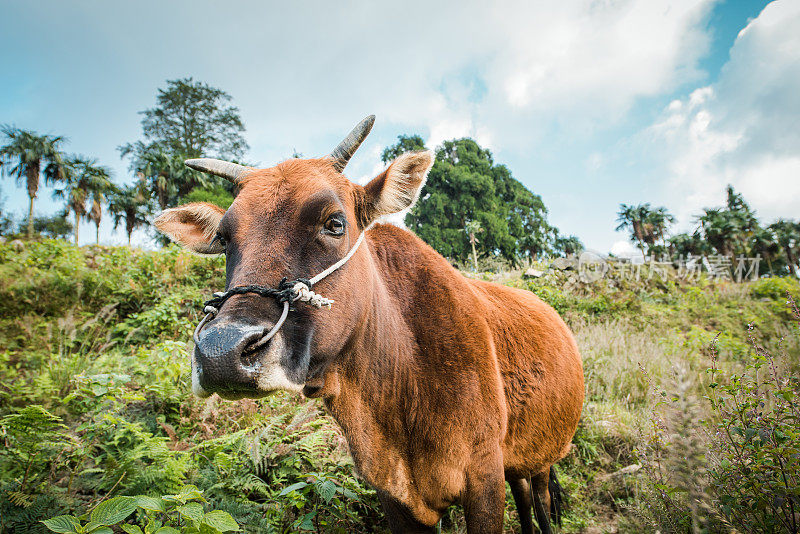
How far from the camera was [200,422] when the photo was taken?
13.2ft

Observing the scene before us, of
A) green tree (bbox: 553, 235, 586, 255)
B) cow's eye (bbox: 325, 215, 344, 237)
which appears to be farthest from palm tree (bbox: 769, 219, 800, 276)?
cow's eye (bbox: 325, 215, 344, 237)

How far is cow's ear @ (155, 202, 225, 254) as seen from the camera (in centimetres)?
256

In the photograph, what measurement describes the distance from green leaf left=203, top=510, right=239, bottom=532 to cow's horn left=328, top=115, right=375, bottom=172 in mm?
2047

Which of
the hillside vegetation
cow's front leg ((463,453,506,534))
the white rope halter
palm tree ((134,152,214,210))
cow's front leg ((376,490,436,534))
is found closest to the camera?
the white rope halter

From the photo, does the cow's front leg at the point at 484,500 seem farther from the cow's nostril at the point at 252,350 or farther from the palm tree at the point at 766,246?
the palm tree at the point at 766,246

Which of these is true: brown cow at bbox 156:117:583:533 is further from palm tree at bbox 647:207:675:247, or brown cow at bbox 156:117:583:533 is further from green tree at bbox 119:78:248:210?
palm tree at bbox 647:207:675:247

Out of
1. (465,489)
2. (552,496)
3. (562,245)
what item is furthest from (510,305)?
(562,245)

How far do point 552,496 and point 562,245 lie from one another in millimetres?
51568

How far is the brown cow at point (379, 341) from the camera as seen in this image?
5.22ft

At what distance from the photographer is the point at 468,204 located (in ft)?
113

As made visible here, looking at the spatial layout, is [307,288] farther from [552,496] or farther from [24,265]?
[24,265]

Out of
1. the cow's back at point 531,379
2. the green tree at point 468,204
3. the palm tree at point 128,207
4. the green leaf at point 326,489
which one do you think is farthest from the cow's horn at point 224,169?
the palm tree at point 128,207

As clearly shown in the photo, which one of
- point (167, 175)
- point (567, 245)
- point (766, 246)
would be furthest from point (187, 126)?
point (766, 246)

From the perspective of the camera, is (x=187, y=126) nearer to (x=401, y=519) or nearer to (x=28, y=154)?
(x=28, y=154)
